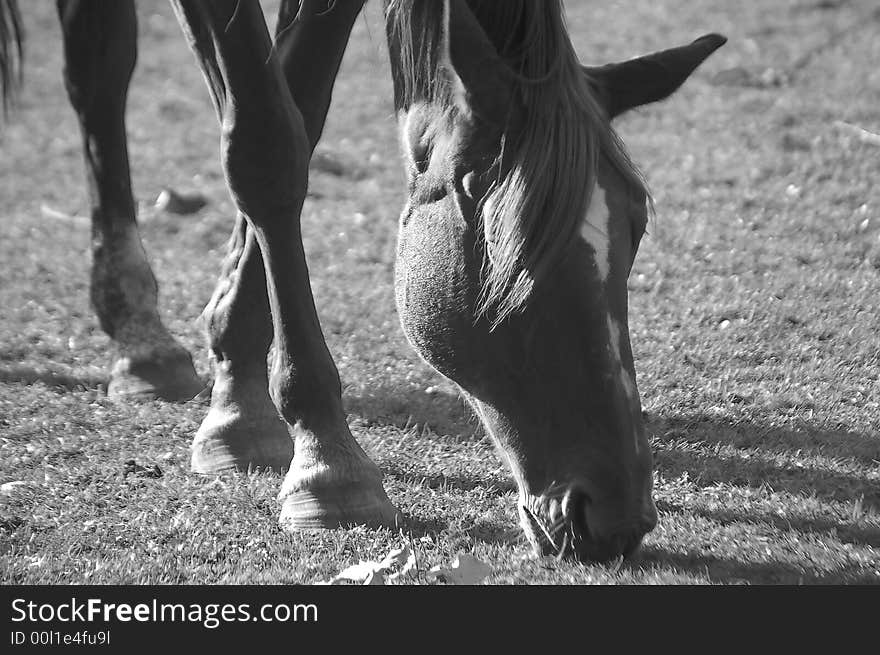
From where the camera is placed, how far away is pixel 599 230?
287cm

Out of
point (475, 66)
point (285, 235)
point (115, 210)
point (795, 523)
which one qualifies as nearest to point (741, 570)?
point (795, 523)

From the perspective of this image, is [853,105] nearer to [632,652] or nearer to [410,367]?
[410,367]

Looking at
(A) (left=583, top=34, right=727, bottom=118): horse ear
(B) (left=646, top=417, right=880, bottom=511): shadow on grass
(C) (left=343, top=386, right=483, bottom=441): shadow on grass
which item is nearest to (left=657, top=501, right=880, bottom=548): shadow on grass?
(B) (left=646, top=417, right=880, bottom=511): shadow on grass

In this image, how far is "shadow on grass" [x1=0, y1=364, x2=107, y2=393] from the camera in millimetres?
5742

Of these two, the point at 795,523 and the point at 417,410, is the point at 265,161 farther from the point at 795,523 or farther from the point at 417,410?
the point at 795,523

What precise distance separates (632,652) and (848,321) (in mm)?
3725

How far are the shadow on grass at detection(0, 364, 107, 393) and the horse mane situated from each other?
3400mm

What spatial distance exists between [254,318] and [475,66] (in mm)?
1817

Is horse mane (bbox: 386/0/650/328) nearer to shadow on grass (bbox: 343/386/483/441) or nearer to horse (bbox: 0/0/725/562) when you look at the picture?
horse (bbox: 0/0/725/562)

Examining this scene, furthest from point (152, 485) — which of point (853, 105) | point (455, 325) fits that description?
point (853, 105)

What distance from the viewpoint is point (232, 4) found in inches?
139

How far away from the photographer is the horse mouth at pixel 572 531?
2928mm

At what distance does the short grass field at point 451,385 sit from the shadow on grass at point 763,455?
0.01m

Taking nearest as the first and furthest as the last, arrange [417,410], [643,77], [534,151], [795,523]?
[534,151] → [643,77] → [795,523] → [417,410]
